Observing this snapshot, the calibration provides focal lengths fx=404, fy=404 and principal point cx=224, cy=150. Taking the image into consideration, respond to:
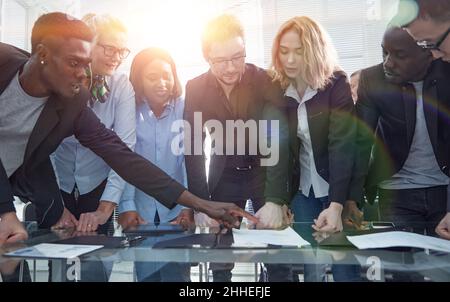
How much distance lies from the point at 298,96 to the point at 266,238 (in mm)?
724

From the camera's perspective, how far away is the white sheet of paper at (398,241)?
0.84 m

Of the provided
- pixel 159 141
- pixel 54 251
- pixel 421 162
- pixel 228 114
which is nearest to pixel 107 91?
pixel 159 141

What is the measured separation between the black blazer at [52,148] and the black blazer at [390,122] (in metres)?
0.68

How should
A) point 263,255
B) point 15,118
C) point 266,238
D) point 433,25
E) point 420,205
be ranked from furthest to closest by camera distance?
1. point 420,205
2. point 15,118
3. point 433,25
4. point 266,238
5. point 263,255

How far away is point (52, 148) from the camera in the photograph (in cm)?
138

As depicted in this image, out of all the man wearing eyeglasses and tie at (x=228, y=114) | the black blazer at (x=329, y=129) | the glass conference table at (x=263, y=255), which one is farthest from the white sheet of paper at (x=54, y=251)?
the black blazer at (x=329, y=129)

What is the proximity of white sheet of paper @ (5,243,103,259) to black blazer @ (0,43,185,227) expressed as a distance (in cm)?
41

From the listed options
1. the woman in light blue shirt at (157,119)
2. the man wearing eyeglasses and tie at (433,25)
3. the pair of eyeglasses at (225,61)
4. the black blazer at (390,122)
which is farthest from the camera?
the woman in light blue shirt at (157,119)

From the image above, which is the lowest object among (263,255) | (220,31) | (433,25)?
(263,255)

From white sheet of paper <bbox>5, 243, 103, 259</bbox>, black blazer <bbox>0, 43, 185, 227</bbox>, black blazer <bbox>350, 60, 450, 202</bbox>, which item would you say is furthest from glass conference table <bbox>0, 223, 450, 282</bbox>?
black blazer <bbox>350, 60, 450, 202</bbox>

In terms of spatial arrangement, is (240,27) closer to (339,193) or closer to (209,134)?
(209,134)

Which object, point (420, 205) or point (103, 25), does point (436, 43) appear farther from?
point (103, 25)

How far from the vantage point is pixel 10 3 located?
266cm

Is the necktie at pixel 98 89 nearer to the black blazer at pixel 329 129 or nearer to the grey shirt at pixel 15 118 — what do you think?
the grey shirt at pixel 15 118
